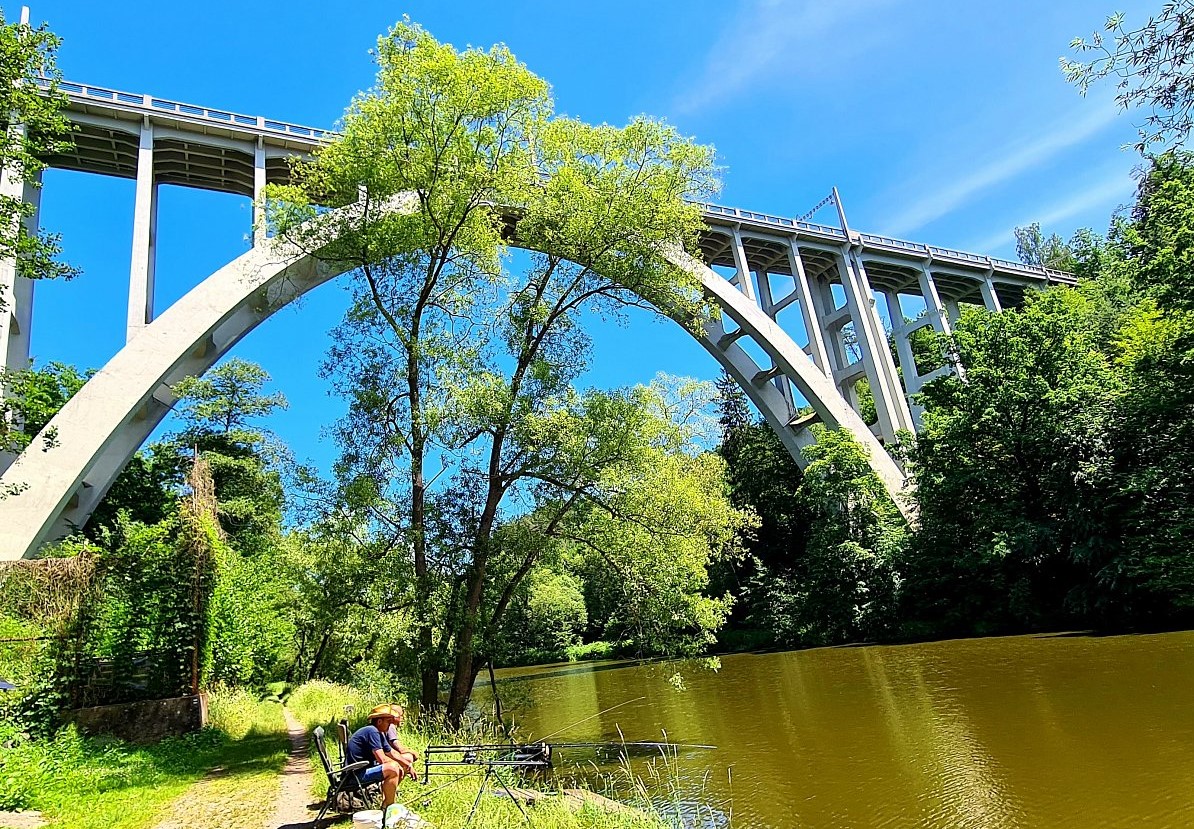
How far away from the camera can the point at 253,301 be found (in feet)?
58.4

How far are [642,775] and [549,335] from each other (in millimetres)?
6045

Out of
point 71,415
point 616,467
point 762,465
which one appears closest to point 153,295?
point 71,415

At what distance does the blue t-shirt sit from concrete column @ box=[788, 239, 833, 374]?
22.2m

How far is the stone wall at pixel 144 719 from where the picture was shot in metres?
8.38

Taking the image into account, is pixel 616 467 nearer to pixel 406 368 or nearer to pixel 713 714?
pixel 406 368

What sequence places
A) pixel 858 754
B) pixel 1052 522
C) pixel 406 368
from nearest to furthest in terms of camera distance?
pixel 858 754
pixel 406 368
pixel 1052 522

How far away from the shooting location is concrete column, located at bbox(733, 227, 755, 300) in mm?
24281

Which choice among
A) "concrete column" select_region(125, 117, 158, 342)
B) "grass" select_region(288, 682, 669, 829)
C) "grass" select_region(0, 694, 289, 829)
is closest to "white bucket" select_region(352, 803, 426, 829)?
"grass" select_region(288, 682, 669, 829)

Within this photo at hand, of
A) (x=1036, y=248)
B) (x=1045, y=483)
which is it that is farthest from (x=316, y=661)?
(x=1036, y=248)

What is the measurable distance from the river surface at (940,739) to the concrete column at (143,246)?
40.8 ft

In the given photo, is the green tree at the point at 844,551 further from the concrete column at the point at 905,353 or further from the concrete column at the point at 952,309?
the concrete column at the point at 952,309

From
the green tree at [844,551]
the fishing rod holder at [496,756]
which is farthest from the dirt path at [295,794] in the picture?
the green tree at [844,551]

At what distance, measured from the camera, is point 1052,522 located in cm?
1925

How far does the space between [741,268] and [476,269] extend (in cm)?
1578
